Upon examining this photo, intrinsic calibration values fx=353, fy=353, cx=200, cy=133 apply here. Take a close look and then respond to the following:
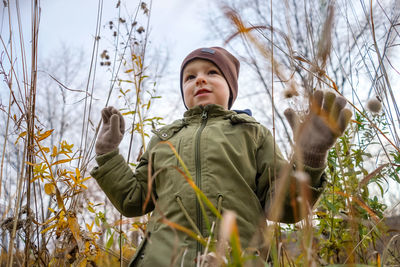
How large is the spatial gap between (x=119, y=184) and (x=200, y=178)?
1.11ft

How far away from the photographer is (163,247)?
3.69 ft

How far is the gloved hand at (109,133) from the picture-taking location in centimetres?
135

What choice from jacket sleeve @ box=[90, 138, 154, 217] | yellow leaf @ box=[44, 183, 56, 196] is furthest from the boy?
yellow leaf @ box=[44, 183, 56, 196]

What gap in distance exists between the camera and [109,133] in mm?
1357

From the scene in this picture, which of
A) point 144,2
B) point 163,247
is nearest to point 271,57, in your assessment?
point 163,247

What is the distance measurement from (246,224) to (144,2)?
4.00 feet

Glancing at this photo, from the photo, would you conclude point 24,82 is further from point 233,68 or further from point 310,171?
point 310,171

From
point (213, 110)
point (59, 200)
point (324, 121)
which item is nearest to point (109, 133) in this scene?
point (59, 200)

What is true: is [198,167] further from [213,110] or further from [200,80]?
[200,80]

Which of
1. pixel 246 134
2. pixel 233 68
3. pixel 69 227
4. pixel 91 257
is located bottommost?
pixel 91 257

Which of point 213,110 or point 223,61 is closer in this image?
point 213,110

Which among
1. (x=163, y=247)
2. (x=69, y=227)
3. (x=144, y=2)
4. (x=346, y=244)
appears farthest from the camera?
(x=144, y=2)

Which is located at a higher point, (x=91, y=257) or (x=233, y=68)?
(x=233, y=68)

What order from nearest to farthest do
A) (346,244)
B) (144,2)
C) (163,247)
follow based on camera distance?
1. (163,247)
2. (346,244)
3. (144,2)
